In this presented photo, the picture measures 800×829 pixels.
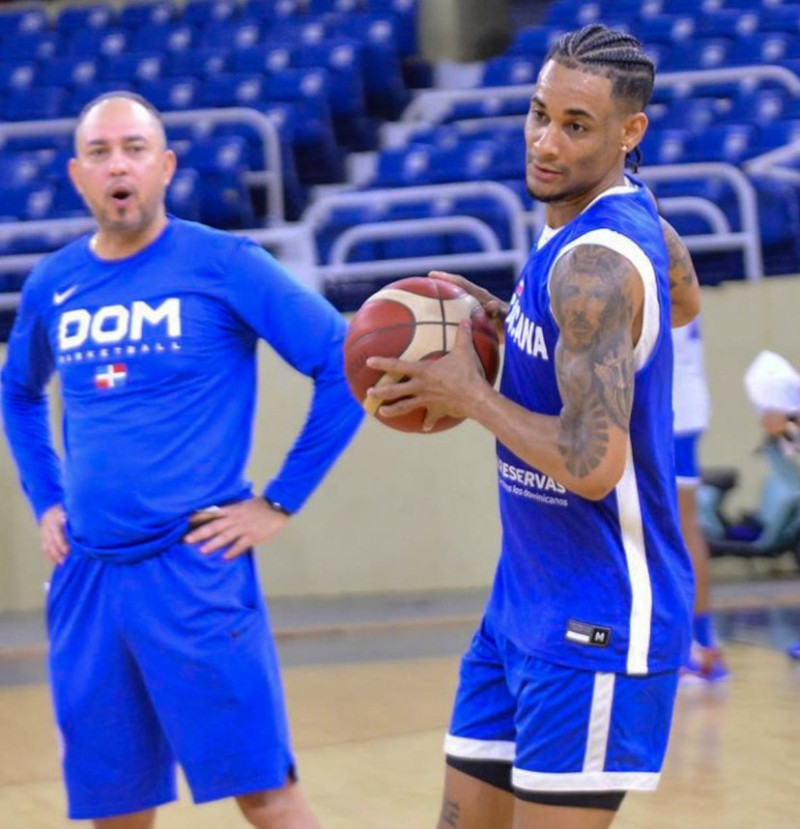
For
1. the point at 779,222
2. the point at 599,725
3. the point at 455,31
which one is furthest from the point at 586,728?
the point at 455,31

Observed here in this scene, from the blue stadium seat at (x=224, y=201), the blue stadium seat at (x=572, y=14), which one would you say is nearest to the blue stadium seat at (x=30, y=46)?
the blue stadium seat at (x=224, y=201)

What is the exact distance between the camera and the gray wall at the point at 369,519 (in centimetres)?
924

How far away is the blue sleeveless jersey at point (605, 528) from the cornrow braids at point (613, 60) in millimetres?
177

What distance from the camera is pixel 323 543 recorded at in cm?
929

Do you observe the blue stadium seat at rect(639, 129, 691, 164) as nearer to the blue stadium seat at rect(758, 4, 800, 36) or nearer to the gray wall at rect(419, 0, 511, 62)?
the blue stadium seat at rect(758, 4, 800, 36)

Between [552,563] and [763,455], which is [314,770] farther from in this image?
[763,455]

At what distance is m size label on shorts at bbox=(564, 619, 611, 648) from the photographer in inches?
120

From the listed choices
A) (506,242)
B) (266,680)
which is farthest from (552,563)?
(506,242)

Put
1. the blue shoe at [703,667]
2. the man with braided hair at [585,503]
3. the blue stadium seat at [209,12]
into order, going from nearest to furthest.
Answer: the man with braided hair at [585,503] → the blue shoe at [703,667] → the blue stadium seat at [209,12]

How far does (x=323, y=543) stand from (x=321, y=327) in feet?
17.9

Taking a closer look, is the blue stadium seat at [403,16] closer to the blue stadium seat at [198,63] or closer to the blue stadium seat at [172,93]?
the blue stadium seat at [198,63]

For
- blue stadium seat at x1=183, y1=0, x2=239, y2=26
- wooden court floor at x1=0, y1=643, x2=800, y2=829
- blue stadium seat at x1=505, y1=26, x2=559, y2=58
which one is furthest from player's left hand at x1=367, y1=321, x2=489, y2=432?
blue stadium seat at x1=183, y1=0, x2=239, y2=26

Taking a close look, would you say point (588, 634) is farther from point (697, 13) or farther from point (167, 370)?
point (697, 13)

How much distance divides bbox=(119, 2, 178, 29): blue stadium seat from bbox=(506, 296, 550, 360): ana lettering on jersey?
1205 centimetres
